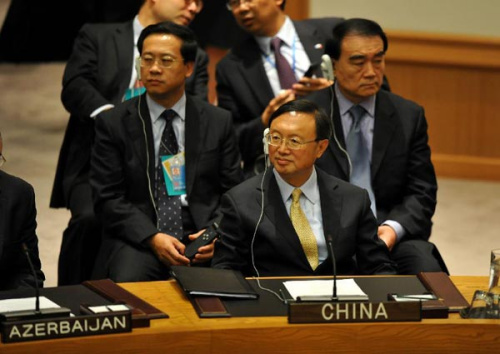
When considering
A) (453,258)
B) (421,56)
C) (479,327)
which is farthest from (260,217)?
(421,56)

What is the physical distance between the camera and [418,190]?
15.0ft


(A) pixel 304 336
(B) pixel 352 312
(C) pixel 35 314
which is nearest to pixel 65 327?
(C) pixel 35 314

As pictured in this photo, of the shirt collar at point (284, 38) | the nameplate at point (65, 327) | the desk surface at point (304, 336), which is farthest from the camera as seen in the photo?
the shirt collar at point (284, 38)

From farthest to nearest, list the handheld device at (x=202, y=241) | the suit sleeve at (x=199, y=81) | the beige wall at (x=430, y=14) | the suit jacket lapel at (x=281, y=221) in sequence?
1. the beige wall at (x=430, y=14)
2. the suit sleeve at (x=199, y=81)
3. the handheld device at (x=202, y=241)
4. the suit jacket lapel at (x=281, y=221)

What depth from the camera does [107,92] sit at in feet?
16.7

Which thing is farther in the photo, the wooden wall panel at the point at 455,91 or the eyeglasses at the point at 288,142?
the wooden wall panel at the point at 455,91

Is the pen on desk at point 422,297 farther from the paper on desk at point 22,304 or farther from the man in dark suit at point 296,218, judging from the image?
the paper on desk at point 22,304

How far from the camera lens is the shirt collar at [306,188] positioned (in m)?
3.95

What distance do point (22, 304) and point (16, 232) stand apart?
0.55 metres

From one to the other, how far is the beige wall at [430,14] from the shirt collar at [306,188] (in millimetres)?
2904

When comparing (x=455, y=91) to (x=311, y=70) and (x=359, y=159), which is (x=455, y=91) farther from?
(x=359, y=159)

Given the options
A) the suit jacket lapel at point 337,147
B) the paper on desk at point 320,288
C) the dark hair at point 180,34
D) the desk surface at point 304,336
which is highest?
the dark hair at point 180,34

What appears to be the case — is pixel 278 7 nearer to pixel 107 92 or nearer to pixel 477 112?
pixel 107 92

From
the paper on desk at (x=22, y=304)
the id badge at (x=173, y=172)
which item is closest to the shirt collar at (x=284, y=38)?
the id badge at (x=173, y=172)
